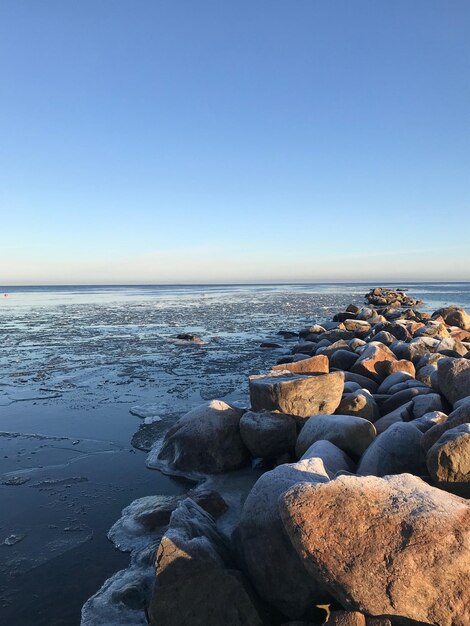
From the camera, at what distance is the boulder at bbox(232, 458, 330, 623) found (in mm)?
3105

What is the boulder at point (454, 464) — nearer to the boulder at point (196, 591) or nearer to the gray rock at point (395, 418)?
the boulder at point (196, 591)

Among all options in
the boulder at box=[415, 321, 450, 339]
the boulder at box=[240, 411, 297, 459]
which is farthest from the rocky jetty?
the boulder at box=[415, 321, 450, 339]

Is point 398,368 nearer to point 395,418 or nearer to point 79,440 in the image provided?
point 395,418

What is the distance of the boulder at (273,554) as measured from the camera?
10.2 ft

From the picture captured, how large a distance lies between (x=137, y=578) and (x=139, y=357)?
34.2 feet

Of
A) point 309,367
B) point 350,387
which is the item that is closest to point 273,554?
point 350,387

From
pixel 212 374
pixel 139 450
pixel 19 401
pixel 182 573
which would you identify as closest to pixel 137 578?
pixel 182 573

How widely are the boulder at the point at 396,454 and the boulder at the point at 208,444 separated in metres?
1.88

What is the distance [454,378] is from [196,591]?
447cm

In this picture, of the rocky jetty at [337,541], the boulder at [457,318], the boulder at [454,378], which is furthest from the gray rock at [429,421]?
the boulder at [457,318]

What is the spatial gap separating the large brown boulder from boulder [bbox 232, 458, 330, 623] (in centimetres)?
30

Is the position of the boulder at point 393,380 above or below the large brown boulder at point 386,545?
below

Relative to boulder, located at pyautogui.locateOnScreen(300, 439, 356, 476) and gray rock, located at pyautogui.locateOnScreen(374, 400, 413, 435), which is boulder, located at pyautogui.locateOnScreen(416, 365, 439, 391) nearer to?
gray rock, located at pyautogui.locateOnScreen(374, 400, 413, 435)

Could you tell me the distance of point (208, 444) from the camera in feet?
20.0
